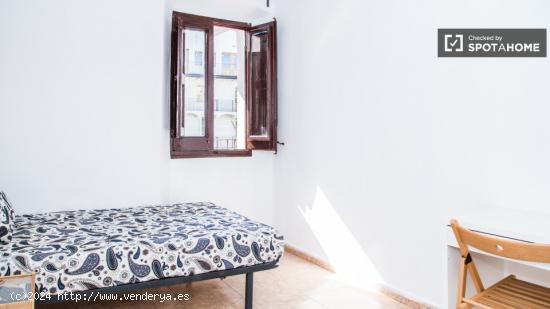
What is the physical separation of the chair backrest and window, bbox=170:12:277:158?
2651 mm

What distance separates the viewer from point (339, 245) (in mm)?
3674

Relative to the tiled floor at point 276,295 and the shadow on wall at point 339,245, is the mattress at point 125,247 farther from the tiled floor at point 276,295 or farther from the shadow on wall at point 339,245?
the shadow on wall at point 339,245

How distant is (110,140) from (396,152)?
2480mm

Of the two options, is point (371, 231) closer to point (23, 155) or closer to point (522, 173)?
point (522, 173)

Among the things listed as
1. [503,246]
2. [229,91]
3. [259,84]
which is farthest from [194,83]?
[503,246]

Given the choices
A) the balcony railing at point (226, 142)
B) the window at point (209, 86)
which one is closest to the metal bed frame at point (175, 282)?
the window at point (209, 86)

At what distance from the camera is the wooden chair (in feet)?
5.33

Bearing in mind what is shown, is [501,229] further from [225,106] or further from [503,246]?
[225,106]

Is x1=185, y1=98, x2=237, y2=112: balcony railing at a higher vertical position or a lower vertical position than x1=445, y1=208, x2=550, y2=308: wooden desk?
higher

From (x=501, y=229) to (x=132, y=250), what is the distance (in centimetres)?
192

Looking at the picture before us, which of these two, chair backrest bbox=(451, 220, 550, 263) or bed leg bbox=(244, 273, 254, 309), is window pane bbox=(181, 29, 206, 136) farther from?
chair backrest bbox=(451, 220, 550, 263)

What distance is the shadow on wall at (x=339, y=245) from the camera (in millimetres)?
3373

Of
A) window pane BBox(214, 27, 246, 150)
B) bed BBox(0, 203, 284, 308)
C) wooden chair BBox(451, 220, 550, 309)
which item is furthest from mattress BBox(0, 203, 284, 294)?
window pane BBox(214, 27, 246, 150)

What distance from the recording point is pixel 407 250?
3.01m
